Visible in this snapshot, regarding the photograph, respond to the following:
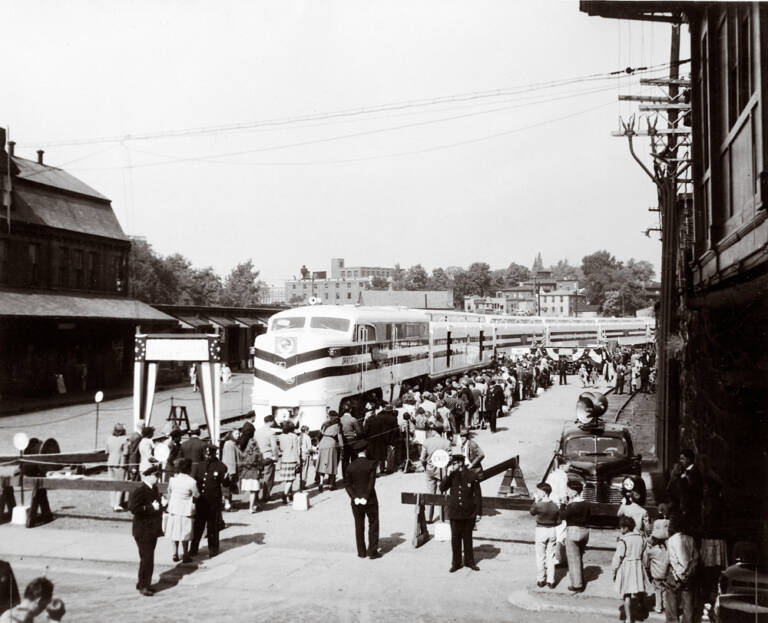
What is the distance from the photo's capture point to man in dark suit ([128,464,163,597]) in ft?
33.8

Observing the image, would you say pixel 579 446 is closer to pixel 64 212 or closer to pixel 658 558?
pixel 658 558

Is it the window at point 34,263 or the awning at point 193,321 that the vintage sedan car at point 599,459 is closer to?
the window at point 34,263

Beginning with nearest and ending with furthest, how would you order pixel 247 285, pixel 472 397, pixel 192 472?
pixel 192 472, pixel 472 397, pixel 247 285

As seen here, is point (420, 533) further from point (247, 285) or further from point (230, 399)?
point (247, 285)

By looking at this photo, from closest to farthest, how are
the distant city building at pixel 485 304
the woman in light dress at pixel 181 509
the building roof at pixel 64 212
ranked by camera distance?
the woman in light dress at pixel 181 509
the building roof at pixel 64 212
the distant city building at pixel 485 304

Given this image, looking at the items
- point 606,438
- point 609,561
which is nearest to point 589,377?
point 606,438

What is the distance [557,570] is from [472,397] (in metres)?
14.6

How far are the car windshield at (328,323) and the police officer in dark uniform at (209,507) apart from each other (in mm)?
13044

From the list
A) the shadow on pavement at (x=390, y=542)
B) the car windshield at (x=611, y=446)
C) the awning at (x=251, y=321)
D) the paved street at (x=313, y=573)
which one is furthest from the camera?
the awning at (x=251, y=321)

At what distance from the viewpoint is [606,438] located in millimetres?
14984

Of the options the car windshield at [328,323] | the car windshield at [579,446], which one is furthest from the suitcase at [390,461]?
the car windshield at [328,323]

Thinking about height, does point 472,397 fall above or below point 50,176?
below

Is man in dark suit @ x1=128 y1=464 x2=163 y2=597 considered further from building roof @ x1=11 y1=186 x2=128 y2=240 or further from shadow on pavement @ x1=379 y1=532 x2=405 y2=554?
building roof @ x1=11 y1=186 x2=128 y2=240

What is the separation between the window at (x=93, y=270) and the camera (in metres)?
37.6
